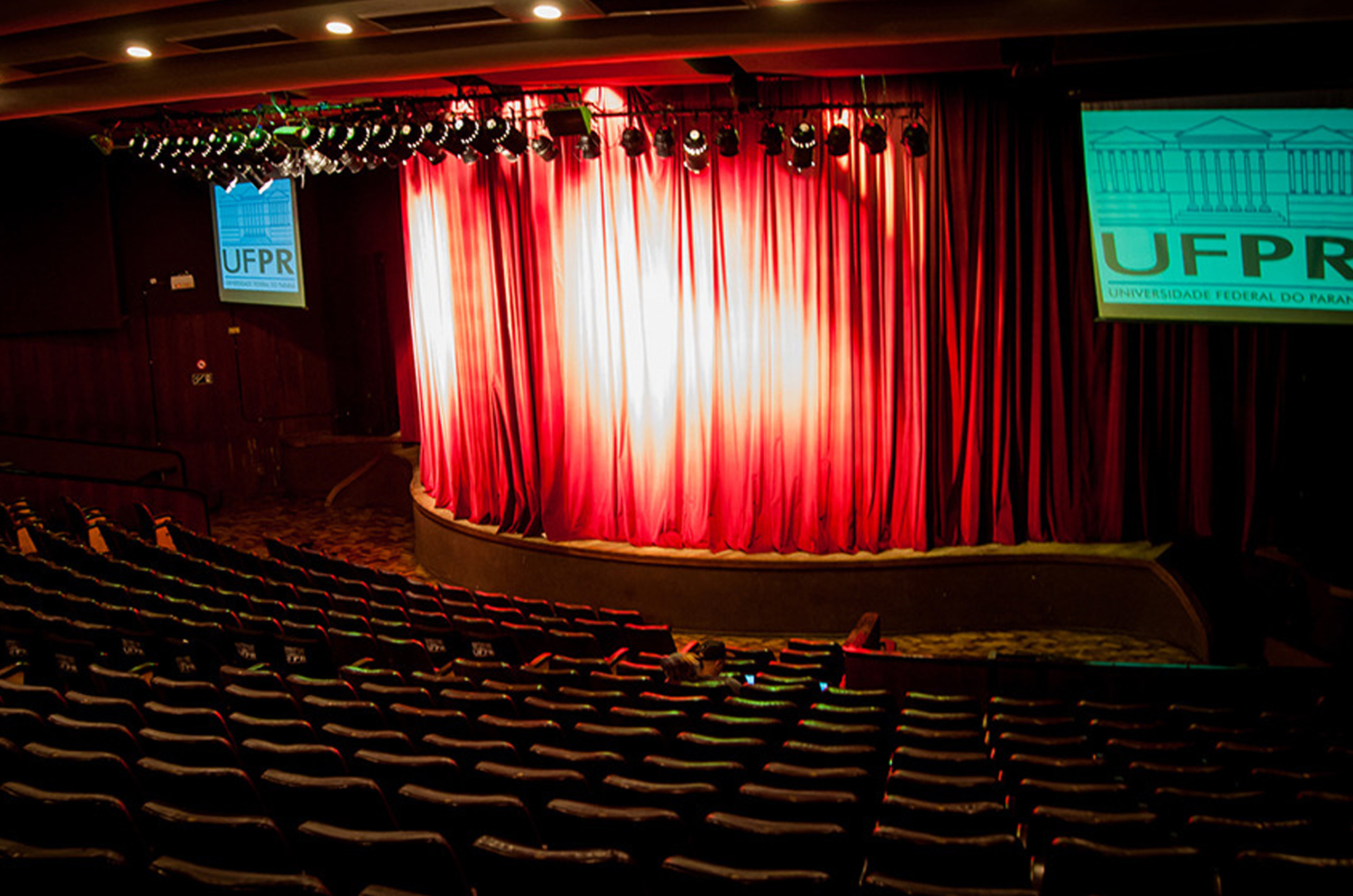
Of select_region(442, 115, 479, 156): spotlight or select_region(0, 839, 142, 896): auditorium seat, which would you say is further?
select_region(442, 115, 479, 156): spotlight

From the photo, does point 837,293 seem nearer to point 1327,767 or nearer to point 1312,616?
point 1312,616

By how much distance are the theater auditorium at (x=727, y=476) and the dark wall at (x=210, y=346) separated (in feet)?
0.53

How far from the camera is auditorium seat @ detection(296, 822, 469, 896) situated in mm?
2576

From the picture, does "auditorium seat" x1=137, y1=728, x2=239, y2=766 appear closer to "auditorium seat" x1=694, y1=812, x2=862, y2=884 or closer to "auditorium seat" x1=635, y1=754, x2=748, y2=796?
"auditorium seat" x1=635, y1=754, x2=748, y2=796

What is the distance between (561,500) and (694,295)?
2015mm

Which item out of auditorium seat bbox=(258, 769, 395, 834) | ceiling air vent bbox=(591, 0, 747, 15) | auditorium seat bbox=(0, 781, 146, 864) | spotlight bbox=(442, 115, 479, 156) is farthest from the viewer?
spotlight bbox=(442, 115, 479, 156)

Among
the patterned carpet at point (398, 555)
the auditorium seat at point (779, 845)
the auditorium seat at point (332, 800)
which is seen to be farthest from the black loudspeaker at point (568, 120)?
the auditorium seat at point (779, 845)

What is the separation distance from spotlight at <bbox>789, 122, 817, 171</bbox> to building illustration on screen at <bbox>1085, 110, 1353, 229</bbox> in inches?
70.0

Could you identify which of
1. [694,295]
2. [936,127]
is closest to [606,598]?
[694,295]

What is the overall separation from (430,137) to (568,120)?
38.5 inches

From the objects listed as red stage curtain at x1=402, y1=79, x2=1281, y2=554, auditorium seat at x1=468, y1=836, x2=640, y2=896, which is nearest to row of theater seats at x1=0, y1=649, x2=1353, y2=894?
auditorium seat at x1=468, y1=836, x2=640, y2=896

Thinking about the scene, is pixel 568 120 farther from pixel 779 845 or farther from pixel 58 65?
pixel 779 845

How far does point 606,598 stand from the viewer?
841 centimetres

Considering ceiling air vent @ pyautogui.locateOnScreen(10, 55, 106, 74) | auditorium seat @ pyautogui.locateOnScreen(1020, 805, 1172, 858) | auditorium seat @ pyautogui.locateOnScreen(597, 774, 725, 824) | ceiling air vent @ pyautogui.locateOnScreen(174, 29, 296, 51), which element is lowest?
auditorium seat @ pyautogui.locateOnScreen(1020, 805, 1172, 858)
